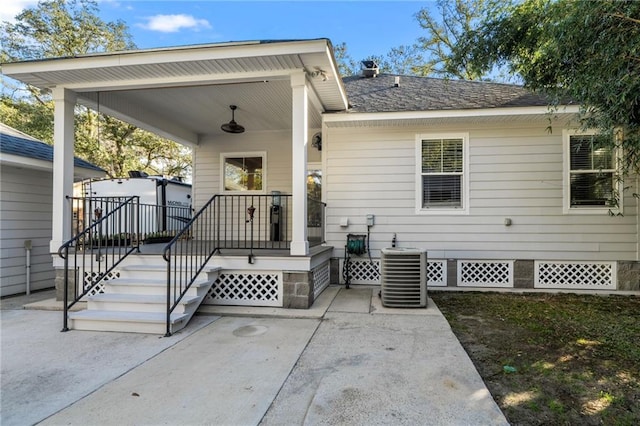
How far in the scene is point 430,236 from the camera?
6.28m

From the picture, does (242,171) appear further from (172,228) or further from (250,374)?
(250,374)

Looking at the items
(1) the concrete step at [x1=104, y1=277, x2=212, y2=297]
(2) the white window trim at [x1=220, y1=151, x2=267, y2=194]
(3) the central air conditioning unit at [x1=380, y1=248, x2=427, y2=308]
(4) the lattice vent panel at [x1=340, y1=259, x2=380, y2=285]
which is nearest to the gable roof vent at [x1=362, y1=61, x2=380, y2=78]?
(2) the white window trim at [x1=220, y1=151, x2=267, y2=194]

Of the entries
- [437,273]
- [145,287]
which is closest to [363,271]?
[437,273]

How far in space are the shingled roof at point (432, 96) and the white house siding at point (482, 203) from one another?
0.43m

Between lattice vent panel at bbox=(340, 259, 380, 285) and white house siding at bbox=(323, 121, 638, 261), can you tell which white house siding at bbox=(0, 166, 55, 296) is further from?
lattice vent panel at bbox=(340, 259, 380, 285)

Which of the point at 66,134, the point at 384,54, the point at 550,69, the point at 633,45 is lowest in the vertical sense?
the point at 66,134

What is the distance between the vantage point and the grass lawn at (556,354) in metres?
2.24

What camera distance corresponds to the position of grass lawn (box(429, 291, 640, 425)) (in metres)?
2.24

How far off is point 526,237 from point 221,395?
581 cm

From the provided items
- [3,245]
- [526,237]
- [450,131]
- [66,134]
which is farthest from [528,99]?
[3,245]

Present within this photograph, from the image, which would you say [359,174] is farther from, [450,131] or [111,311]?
[111,311]

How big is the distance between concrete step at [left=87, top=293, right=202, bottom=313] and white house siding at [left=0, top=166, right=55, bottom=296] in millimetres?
2984

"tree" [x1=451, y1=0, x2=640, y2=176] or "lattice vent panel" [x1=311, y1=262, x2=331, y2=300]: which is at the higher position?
"tree" [x1=451, y1=0, x2=640, y2=176]

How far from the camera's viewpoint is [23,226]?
6.05m
